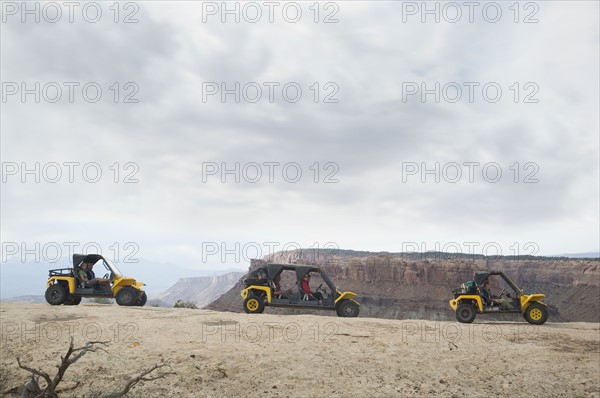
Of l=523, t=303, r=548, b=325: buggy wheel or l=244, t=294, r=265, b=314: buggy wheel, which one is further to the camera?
l=523, t=303, r=548, b=325: buggy wheel

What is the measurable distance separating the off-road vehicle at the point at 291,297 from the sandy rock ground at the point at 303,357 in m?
2.51

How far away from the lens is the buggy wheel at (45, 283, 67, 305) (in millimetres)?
14422

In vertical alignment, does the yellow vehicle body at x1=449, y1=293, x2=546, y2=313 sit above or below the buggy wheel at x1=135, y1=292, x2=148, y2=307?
above

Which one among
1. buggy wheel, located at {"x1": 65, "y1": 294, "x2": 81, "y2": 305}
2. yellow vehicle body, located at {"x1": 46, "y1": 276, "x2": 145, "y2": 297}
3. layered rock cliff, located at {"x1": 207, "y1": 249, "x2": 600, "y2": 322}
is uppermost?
yellow vehicle body, located at {"x1": 46, "y1": 276, "x2": 145, "y2": 297}

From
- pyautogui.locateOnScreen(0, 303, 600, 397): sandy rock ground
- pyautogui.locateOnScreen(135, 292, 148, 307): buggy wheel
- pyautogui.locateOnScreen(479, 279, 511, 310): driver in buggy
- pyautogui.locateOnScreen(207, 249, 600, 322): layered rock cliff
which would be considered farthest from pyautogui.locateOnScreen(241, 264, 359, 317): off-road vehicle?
pyautogui.locateOnScreen(207, 249, 600, 322): layered rock cliff

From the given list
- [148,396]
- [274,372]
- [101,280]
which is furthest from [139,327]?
[101,280]

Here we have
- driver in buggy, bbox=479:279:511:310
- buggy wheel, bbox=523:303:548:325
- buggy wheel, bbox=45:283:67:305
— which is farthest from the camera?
buggy wheel, bbox=45:283:67:305

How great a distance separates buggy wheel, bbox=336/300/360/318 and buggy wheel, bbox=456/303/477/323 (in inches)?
140

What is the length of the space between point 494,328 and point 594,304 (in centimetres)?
6714

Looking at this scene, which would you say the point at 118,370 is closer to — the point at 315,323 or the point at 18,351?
the point at 18,351

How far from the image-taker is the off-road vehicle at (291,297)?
13.4m

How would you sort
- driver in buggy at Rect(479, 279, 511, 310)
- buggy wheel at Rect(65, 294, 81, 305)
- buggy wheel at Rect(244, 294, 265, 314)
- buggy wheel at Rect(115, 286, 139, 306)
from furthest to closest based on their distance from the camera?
buggy wheel at Rect(65, 294, 81, 305) < buggy wheel at Rect(115, 286, 139, 306) < driver in buggy at Rect(479, 279, 511, 310) < buggy wheel at Rect(244, 294, 265, 314)

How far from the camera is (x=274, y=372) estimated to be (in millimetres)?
7281

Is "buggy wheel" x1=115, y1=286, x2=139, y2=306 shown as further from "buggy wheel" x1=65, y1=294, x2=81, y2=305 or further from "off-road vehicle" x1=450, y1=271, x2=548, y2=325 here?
"off-road vehicle" x1=450, y1=271, x2=548, y2=325
